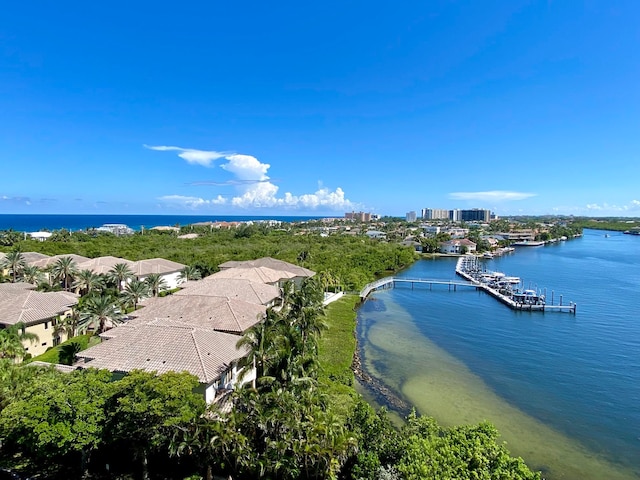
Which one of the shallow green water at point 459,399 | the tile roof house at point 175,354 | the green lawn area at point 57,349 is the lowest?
the shallow green water at point 459,399

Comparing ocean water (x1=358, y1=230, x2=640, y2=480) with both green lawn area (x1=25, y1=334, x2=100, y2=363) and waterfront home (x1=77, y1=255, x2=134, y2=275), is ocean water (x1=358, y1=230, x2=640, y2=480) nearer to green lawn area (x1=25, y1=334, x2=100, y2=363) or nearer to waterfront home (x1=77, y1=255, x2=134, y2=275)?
green lawn area (x1=25, y1=334, x2=100, y2=363)

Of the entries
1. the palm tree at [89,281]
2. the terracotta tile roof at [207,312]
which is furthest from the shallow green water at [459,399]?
the palm tree at [89,281]

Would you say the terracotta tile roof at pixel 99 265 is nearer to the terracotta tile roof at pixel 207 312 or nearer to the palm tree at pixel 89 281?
the palm tree at pixel 89 281

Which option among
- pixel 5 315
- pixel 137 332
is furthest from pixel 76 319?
pixel 137 332

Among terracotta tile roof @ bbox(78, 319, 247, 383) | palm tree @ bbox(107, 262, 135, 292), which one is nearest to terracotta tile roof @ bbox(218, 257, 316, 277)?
palm tree @ bbox(107, 262, 135, 292)

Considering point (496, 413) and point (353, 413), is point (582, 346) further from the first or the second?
point (353, 413)

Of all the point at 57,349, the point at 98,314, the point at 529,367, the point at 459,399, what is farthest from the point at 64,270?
the point at 529,367

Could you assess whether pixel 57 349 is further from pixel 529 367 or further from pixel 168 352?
pixel 529 367
